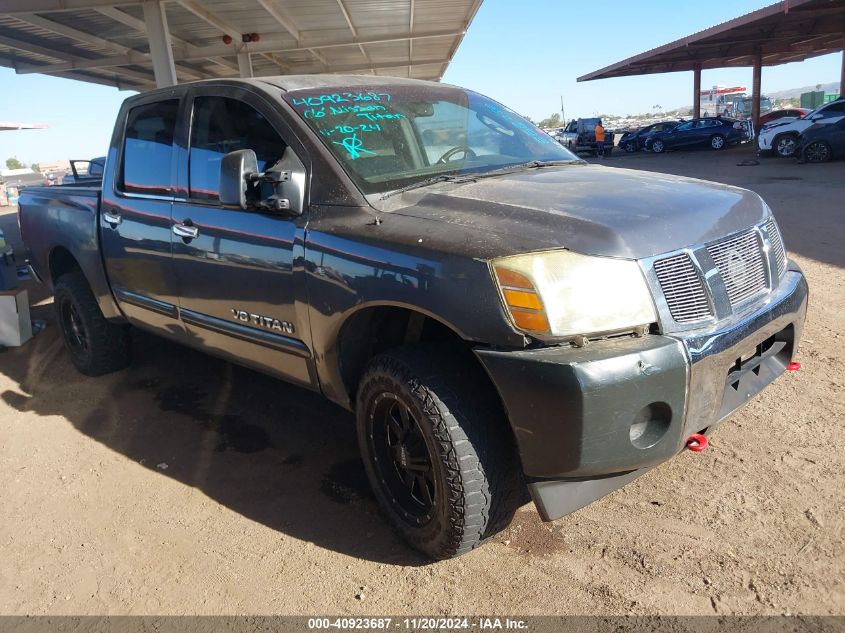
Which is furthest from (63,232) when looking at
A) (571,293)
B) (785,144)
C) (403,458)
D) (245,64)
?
(785,144)

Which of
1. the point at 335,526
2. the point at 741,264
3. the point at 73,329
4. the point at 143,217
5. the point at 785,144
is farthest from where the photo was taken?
the point at 785,144

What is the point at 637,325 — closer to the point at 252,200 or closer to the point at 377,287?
the point at 377,287

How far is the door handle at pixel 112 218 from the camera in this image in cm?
407

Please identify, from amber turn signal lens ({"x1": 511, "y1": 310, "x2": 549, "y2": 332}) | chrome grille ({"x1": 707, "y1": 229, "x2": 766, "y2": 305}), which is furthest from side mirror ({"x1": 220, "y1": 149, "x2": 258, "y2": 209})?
chrome grille ({"x1": 707, "y1": 229, "x2": 766, "y2": 305})

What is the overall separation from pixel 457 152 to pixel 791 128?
1985 cm

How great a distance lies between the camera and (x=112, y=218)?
4125 mm

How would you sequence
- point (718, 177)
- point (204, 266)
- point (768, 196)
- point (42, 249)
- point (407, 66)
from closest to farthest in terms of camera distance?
1. point (204, 266)
2. point (42, 249)
3. point (768, 196)
4. point (718, 177)
5. point (407, 66)

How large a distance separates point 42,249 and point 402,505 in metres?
3.93

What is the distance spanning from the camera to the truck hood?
224 cm

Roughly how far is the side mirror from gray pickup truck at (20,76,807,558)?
Result: 0.04 ft

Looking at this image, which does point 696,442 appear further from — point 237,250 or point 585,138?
point 585,138

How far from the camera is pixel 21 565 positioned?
2.84m

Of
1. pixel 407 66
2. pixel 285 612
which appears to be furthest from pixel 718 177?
pixel 285 612

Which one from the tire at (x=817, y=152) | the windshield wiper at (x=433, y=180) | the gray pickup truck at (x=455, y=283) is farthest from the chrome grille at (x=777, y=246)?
the tire at (x=817, y=152)
